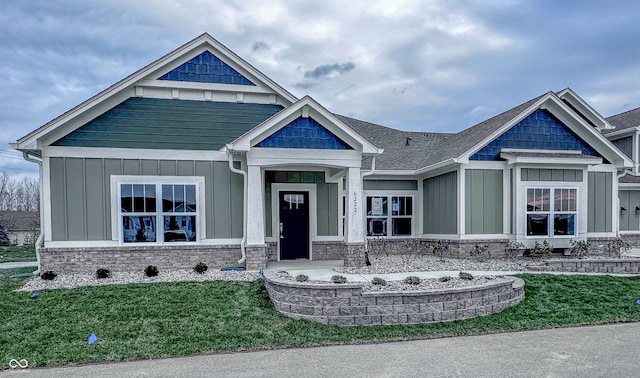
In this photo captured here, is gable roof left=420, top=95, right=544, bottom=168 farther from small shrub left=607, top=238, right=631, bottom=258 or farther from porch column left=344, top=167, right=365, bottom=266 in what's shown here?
small shrub left=607, top=238, right=631, bottom=258

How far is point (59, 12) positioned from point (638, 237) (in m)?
22.3

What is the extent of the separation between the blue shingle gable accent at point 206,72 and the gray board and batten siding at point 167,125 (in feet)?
2.04

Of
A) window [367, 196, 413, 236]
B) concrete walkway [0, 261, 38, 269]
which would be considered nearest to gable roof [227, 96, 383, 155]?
window [367, 196, 413, 236]

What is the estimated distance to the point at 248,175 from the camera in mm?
9430

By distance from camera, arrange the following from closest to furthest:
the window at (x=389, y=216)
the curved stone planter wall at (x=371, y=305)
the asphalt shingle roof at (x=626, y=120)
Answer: the curved stone planter wall at (x=371, y=305)
the window at (x=389, y=216)
the asphalt shingle roof at (x=626, y=120)

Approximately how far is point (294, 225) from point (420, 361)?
6.99 m

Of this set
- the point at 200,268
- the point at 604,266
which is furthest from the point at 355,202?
the point at 604,266

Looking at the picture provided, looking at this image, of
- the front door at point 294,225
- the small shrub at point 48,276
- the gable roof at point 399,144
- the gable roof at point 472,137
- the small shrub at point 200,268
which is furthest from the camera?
the gable roof at point 399,144

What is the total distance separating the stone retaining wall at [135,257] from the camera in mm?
9477

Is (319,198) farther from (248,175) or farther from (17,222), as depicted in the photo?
(17,222)

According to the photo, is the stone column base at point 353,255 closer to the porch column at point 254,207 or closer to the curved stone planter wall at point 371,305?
the porch column at point 254,207

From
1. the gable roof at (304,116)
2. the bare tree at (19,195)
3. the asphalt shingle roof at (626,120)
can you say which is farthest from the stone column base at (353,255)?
the bare tree at (19,195)

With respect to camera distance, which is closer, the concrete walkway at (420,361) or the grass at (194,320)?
the concrete walkway at (420,361)

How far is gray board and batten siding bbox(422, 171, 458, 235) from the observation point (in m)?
11.8
